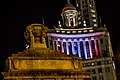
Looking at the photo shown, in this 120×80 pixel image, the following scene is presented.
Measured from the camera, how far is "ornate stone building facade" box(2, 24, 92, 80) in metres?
36.4

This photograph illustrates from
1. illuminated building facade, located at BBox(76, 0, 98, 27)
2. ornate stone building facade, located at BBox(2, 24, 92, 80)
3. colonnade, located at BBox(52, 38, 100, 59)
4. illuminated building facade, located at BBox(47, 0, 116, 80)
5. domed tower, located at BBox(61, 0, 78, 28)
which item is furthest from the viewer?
illuminated building facade, located at BBox(76, 0, 98, 27)

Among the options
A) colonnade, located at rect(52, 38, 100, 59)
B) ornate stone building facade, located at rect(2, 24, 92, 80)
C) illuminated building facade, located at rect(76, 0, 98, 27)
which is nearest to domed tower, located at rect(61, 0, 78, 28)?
colonnade, located at rect(52, 38, 100, 59)

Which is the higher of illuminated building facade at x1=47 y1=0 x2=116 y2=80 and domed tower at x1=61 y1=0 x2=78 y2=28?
domed tower at x1=61 y1=0 x2=78 y2=28

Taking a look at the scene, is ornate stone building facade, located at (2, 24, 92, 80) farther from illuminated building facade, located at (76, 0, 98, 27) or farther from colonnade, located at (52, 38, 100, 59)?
illuminated building facade, located at (76, 0, 98, 27)

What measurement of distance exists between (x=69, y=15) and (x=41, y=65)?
359 ft

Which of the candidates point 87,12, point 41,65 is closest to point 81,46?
point 87,12

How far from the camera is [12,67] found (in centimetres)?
3681

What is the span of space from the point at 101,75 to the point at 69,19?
34.4 m

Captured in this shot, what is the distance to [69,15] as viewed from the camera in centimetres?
14612

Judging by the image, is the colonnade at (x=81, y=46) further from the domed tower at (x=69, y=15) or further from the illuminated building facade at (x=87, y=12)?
the illuminated building facade at (x=87, y=12)

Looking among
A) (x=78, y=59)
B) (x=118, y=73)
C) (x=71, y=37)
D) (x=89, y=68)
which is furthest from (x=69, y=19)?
(x=78, y=59)

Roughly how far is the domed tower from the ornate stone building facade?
105 metres

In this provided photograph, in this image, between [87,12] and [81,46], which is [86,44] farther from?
[87,12]

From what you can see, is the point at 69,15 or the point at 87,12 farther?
the point at 87,12
